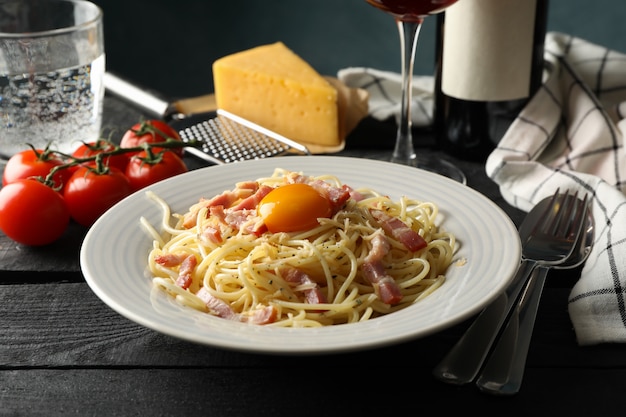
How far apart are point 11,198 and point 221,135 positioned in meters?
0.99

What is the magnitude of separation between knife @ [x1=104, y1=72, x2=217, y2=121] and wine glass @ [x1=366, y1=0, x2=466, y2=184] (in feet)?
3.20

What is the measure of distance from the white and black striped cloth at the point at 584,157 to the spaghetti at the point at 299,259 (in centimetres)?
40

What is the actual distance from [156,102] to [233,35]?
9.26 ft

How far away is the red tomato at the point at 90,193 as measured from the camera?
241 cm

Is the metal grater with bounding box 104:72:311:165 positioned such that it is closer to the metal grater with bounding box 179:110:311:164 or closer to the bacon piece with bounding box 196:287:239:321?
the metal grater with bounding box 179:110:311:164

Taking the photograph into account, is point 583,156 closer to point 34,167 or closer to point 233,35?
point 34,167

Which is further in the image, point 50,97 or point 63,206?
point 50,97

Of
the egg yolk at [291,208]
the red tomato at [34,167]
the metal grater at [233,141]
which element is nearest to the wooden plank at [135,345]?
the egg yolk at [291,208]

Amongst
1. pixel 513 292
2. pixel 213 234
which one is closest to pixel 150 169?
pixel 213 234

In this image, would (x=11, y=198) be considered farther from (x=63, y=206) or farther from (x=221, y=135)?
(x=221, y=135)

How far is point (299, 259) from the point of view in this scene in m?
1.90

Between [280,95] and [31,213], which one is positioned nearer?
[31,213]

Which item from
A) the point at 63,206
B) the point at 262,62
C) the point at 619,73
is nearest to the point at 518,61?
the point at 619,73

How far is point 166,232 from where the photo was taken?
2115 mm
